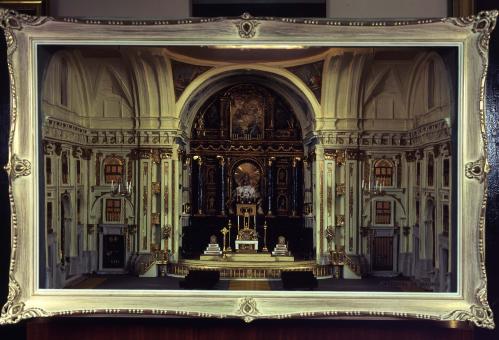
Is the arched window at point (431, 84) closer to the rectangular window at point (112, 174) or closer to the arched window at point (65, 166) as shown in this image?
the rectangular window at point (112, 174)

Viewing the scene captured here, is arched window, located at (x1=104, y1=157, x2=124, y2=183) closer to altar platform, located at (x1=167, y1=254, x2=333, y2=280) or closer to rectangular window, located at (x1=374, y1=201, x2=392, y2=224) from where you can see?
altar platform, located at (x1=167, y1=254, x2=333, y2=280)

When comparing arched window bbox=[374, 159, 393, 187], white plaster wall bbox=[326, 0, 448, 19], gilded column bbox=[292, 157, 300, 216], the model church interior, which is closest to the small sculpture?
the model church interior

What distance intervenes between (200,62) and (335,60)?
1.03 meters

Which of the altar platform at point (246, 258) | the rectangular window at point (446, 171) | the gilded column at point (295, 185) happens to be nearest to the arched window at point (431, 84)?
the rectangular window at point (446, 171)

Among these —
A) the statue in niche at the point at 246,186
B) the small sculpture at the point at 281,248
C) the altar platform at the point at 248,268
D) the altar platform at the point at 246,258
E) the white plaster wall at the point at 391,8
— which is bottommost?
the altar platform at the point at 248,268

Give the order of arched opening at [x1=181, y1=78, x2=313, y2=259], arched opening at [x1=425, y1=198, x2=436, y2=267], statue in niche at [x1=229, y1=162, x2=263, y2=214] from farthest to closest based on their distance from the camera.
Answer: statue in niche at [x1=229, y1=162, x2=263, y2=214], arched opening at [x1=181, y1=78, x2=313, y2=259], arched opening at [x1=425, y1=198, x2=436, y2=267]

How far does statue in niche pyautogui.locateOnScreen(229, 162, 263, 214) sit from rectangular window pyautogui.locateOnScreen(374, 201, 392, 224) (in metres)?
1.01

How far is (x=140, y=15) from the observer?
15.7ft

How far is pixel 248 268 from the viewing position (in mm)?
4461

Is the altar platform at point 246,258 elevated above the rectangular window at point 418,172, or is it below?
below

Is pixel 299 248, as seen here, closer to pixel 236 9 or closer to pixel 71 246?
pixel 71 246

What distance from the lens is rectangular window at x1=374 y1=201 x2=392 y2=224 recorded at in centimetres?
444

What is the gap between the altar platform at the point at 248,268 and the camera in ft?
14.5

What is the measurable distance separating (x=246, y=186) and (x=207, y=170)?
16.0 inches
